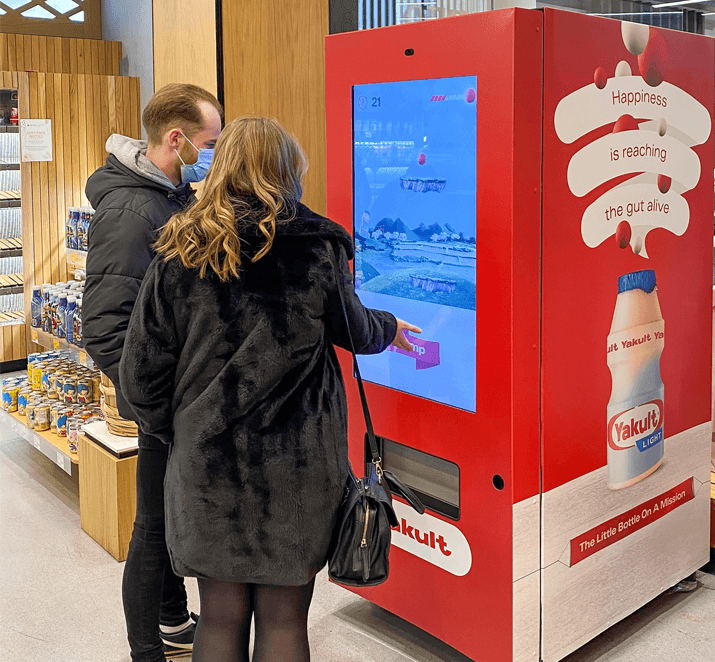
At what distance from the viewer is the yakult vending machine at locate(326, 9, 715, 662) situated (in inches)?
91.4

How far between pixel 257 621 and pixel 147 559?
0.60 metres

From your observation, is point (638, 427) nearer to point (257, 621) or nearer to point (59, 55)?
point (257, 621)

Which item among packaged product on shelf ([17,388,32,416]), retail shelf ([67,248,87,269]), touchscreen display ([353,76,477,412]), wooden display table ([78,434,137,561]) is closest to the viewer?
touchscreen display ([353,76,477,412])

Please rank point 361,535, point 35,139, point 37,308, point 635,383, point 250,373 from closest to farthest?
point 250,373 → point 361,535 → point 635,383 → point 37,308 → point 35,139

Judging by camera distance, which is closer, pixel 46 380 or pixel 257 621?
pixel 257 621

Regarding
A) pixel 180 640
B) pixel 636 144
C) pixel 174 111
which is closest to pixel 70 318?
pixel 180 640

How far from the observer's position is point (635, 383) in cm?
275

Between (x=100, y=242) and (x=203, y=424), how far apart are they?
71 cm

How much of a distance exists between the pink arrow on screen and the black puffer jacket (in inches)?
31.0

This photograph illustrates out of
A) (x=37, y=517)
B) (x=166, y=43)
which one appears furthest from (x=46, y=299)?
(x=166, y=43)

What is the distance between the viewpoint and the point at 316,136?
3680 millimetres

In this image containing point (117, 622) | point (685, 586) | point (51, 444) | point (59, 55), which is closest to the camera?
point (117, 622)

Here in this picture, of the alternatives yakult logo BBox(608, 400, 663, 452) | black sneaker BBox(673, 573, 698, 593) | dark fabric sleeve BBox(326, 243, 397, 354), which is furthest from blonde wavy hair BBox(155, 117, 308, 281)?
black sneaker BBox(673, 573, 698, 593)

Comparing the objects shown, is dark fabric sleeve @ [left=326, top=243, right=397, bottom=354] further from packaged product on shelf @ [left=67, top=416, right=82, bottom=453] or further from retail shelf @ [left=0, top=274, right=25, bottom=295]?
retail shelf @ [left=0, top=274, right=25, bottom=295]
